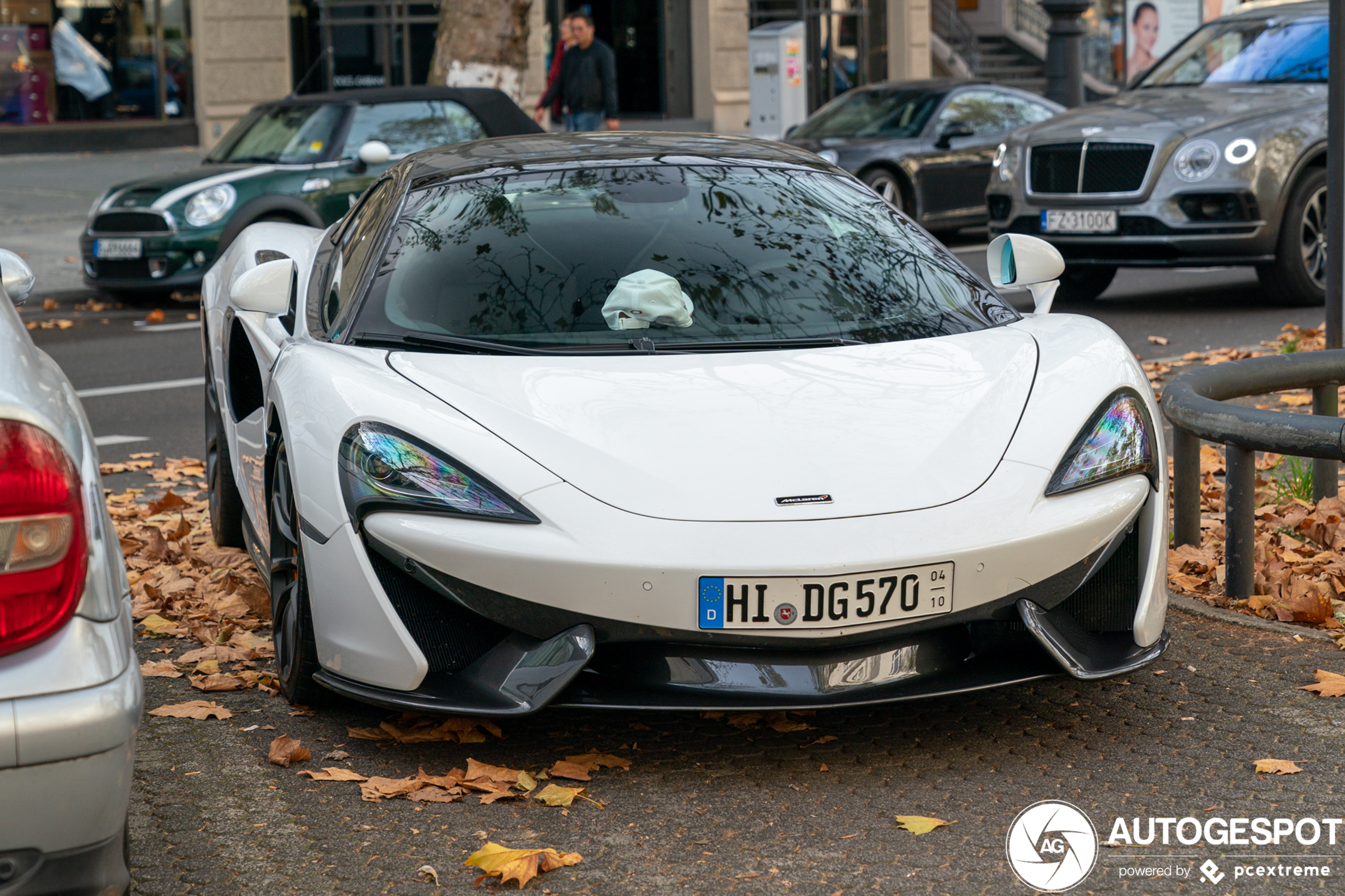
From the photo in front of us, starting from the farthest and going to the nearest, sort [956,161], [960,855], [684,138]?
[956,161]
[684,138]
[960,855]

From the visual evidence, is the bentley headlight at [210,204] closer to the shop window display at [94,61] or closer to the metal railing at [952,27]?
the shop window display at [94,61]

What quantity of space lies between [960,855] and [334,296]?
2275 millimetres

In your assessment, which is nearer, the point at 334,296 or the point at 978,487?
the point at 978,487

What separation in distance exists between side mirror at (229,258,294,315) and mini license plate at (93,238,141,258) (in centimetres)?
848

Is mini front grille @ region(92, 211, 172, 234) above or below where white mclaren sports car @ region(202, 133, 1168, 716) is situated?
above

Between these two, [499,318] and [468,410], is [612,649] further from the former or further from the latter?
[499,318]

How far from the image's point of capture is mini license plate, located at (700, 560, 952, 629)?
3244mm

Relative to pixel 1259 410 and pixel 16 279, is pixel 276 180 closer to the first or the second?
pixel 16 279

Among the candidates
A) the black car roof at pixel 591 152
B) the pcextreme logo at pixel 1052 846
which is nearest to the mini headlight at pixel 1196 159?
the black car roof at pixel 591 152

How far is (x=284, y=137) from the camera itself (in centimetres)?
1299

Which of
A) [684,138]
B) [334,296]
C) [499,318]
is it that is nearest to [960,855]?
[499,318]

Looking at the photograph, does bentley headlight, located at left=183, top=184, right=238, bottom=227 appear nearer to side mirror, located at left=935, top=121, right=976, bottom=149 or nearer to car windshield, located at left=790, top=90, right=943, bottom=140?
car windshield, located at left=790, top=90, right=943, bottom=140

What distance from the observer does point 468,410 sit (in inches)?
140

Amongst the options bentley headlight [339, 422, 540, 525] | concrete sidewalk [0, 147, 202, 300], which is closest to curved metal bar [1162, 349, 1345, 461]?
bentley headlight [339, 422, 540, 525]
